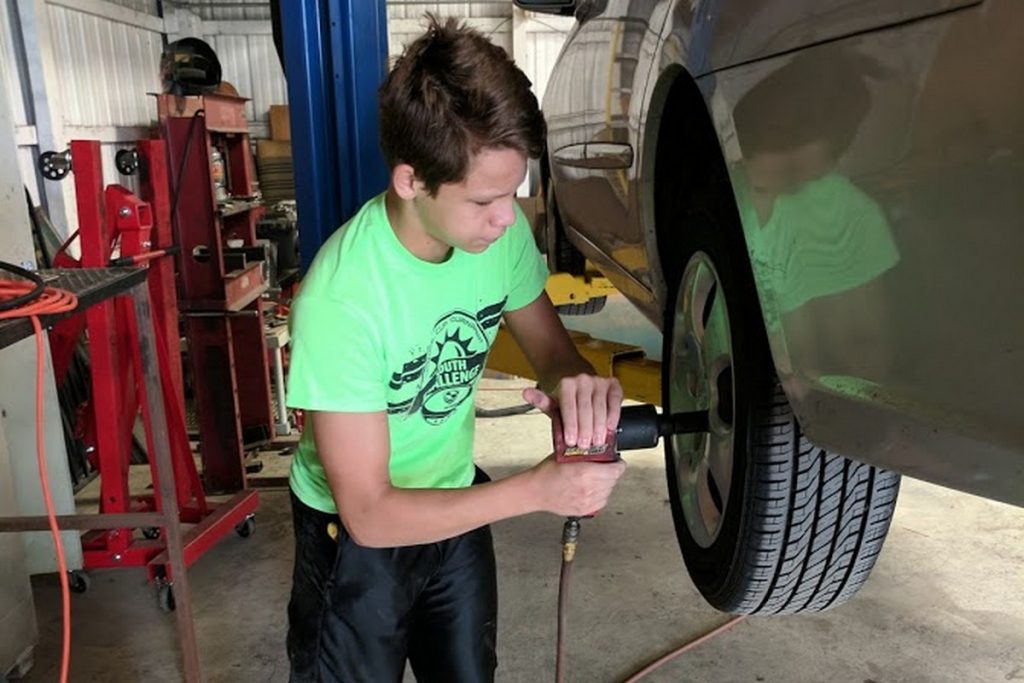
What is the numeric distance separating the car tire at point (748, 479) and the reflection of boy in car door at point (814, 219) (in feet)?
0.72

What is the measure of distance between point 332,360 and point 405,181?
0.28m

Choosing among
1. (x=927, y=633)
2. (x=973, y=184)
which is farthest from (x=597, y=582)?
(x=973, y=184)

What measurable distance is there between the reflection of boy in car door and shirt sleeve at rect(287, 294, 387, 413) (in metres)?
0.56

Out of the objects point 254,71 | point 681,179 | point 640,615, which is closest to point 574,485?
point 681,179

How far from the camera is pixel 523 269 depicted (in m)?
1.61

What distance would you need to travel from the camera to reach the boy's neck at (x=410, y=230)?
1331 mm

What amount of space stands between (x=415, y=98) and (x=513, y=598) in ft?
6.83

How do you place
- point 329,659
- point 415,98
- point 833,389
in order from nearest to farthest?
point 833,389
point 415,98
point 329,659

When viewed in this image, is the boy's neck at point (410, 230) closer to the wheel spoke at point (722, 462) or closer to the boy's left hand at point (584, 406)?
the boy's left hand at point (584, 406)

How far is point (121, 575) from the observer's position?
3186mm

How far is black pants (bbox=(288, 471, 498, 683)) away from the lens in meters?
1.50

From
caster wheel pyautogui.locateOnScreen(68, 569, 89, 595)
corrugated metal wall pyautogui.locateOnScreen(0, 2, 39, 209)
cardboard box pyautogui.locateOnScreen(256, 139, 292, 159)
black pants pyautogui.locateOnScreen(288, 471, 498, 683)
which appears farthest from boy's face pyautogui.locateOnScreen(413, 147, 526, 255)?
cardboard box pyautogui.locateOnScreen(256, 139, 292, 159)

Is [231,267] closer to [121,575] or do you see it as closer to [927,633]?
[121,575]

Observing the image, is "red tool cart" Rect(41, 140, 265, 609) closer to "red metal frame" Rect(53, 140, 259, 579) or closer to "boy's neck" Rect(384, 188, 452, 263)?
"red metal frame" Rect(53, 140, 259, 579)
